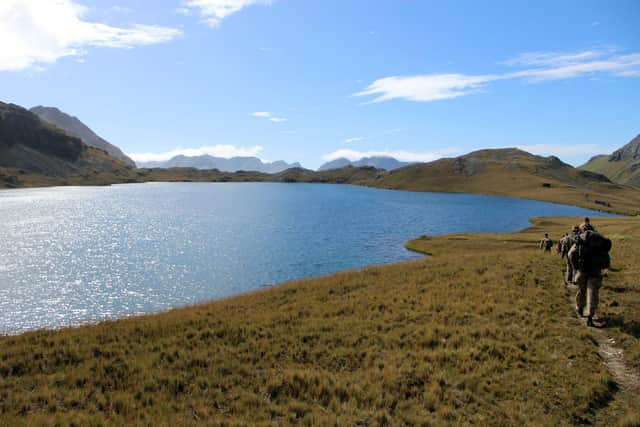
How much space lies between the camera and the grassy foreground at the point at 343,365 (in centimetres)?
1214

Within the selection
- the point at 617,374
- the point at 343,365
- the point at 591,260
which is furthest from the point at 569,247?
the point at 343,365

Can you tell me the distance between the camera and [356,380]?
563 inches

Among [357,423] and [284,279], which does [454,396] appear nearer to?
[357,423]

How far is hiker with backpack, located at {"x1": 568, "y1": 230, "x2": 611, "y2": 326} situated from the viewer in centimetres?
1836

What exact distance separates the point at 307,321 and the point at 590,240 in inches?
592

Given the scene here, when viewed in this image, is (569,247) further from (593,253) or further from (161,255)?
(161,255)

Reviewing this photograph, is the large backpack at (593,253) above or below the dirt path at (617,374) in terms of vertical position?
above

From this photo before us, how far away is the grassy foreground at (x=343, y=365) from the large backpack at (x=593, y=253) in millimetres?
3053

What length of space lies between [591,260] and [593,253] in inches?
15.3

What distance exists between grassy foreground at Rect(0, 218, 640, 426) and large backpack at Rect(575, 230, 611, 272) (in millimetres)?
3053

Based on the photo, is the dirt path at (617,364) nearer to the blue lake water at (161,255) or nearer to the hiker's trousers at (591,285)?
the hiker's trousers at (591,285)

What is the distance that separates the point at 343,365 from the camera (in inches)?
628

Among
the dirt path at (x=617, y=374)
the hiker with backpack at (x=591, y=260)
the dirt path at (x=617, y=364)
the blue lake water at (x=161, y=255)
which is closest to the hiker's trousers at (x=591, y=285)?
the hiker with backpack at (x=591, y=260)

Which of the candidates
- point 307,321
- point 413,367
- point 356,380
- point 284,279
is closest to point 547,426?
point 413,367
